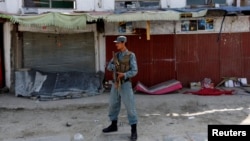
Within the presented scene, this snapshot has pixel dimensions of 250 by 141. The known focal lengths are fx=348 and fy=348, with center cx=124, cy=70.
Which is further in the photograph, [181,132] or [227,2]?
[227,2]

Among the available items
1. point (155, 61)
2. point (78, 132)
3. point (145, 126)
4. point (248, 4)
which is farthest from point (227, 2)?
point (78, 132)

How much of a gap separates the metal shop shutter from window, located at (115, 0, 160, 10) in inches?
56.5

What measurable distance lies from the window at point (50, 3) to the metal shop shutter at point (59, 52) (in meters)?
0.95

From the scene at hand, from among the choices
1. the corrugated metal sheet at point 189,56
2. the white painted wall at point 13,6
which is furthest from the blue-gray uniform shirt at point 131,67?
the white painted wall at point 13,6

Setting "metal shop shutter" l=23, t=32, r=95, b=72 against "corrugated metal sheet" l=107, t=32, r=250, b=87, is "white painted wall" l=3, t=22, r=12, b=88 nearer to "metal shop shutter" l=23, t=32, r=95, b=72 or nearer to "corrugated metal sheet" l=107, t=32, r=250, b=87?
"metal shop shutter" l=23, t=32, r=95, b=72

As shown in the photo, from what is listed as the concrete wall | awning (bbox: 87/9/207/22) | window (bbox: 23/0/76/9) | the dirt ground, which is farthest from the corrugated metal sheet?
window (bbox: 23/0/76/9)

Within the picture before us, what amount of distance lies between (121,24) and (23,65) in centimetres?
365

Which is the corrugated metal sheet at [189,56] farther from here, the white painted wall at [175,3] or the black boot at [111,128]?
the black boot at [111,128]

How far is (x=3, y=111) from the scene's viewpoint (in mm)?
9258

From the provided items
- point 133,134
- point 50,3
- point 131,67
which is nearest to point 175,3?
point 50,3

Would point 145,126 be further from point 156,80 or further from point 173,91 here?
point 156,80

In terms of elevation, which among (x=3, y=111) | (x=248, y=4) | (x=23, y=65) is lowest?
(x=3, y=111)

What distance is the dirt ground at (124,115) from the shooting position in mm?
7094

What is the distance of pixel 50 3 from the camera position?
39.1 feet
